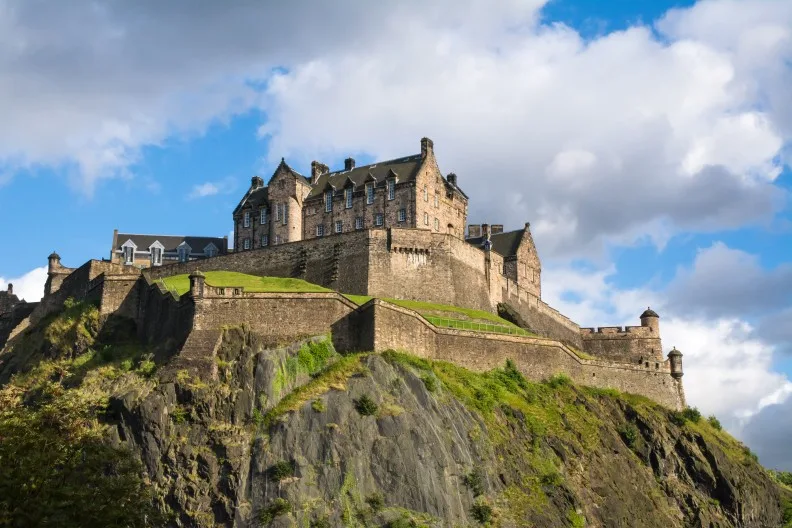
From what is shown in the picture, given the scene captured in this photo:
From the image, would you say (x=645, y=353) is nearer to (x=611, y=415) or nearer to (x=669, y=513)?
(x=611, y=415)

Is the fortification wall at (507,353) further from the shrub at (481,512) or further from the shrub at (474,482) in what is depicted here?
the shrub at (481,512)

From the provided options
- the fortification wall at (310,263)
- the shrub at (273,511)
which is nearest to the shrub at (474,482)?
the shrub at (273,511)

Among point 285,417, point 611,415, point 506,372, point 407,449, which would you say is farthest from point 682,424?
point 285,417

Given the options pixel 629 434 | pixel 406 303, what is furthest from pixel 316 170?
pixel 629 434

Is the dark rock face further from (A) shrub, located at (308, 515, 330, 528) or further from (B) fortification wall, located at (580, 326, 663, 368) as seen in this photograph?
(B) fortification wall, located at (580, 326, 663, 368)

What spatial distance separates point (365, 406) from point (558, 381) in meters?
19.5

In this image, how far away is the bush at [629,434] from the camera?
7350 centimetres

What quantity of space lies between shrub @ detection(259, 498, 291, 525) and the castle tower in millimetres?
44460

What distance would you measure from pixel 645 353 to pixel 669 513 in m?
21.0

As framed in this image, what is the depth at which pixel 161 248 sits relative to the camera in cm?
9931

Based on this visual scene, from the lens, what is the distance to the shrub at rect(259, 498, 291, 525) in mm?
54469

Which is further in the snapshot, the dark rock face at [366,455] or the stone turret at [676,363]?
the stone turret at [676,363]

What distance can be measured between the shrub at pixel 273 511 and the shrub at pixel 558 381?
25.4m

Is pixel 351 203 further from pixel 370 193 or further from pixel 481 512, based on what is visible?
pixel 481 512
